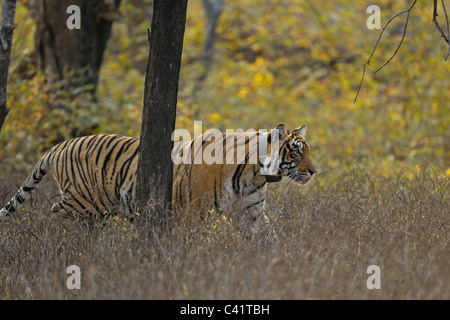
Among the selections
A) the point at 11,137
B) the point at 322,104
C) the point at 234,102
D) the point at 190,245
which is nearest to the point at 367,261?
the point at 190,245

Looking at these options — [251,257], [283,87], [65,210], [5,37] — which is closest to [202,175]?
[251,257]

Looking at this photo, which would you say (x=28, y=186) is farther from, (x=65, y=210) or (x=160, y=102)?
(x=160, y=102)

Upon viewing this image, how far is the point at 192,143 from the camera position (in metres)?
5.58

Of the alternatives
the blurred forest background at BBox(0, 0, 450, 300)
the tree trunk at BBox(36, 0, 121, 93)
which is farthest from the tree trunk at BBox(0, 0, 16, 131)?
the tree trunk at BBox(36, 0, 121, 93)

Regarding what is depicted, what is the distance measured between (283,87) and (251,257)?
1387cm

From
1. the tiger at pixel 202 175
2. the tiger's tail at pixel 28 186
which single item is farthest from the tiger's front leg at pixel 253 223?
the tiger's tail at pixel 28 186

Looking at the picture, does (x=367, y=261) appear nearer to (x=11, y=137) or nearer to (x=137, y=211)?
(x=137, y=211)

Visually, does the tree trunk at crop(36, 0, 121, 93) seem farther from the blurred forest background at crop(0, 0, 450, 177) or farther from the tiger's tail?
the tiger's tail

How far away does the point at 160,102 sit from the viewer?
16.2ft

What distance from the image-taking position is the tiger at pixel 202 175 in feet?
17.4

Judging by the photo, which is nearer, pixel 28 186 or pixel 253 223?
pixel 253 223

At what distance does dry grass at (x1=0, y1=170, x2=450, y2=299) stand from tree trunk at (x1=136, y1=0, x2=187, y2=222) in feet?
1.19

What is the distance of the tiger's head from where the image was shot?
5395 millimetres
